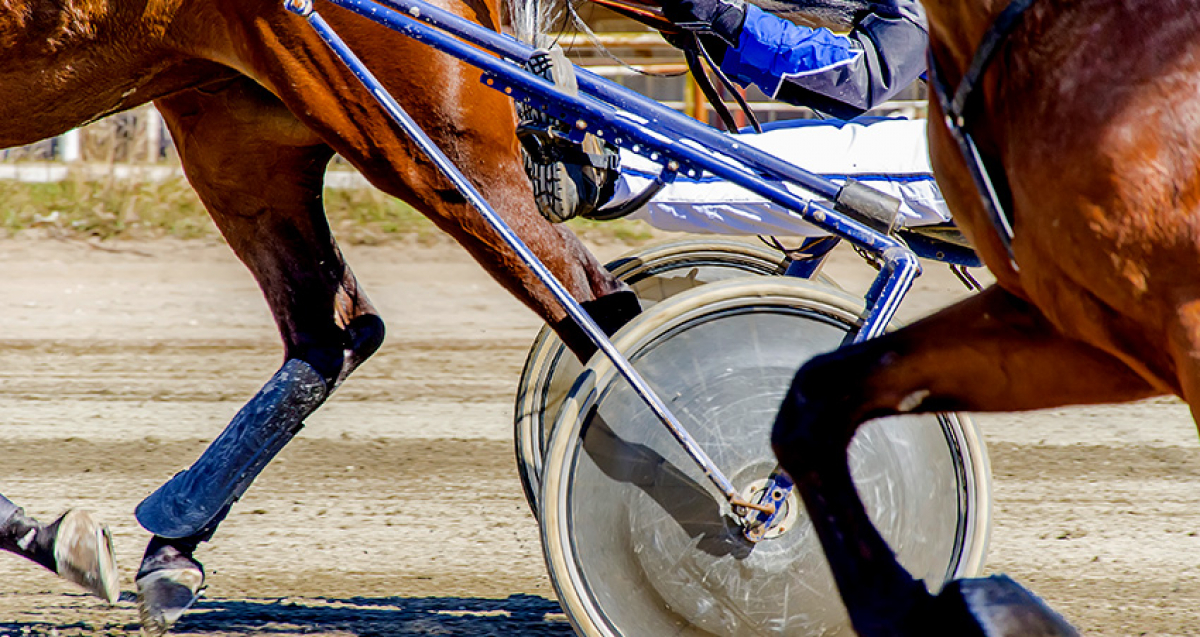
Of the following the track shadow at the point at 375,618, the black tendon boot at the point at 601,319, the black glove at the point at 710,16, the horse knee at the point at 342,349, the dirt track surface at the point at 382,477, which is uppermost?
the black glove at the point at 710,16

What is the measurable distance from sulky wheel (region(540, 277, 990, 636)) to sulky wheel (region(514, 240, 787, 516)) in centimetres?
69

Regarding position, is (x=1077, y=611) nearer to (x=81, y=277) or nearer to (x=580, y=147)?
(x=580, y=147)

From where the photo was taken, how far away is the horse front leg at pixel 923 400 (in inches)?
67.4

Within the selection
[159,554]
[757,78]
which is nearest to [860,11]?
[757,78]

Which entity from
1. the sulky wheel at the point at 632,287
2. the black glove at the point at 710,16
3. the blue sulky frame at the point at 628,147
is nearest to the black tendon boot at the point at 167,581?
the sulky wheel at the point at 632,287

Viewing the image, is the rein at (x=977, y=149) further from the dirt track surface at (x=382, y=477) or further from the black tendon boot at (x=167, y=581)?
the black tendon boot at (x=167, y=581)

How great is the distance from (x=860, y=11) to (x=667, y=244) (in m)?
0.77

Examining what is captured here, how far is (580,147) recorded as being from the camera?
2705mm

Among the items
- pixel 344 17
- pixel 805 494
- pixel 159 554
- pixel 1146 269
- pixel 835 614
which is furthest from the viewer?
pixel 159 554

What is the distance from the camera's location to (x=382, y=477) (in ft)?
13.2

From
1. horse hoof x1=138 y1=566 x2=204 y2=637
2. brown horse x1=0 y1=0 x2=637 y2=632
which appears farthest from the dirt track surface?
brown horse x1=0 y1=0 x2=637 y2=632

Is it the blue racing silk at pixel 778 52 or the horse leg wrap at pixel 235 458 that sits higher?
the blue racing silk at pixel 778 52

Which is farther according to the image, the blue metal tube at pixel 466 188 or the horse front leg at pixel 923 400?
the blue metal tube at pixel 466 188

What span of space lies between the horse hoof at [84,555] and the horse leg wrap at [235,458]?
0.22m
